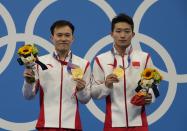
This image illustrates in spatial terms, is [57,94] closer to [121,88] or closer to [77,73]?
[77,73]

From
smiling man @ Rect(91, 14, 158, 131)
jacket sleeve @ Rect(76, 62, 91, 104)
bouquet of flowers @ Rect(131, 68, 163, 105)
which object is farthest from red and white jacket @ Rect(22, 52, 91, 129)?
bouquet of flowers @ Rect(131, 68, 163, 105)

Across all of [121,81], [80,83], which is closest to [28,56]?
[80,83]

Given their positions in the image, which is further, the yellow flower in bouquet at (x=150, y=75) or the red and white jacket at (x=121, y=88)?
the red and white jacket at (x=121, y=88)

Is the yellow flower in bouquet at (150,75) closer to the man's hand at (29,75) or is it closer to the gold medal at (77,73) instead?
the gold medal at (77,73)

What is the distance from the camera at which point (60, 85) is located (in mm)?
3076

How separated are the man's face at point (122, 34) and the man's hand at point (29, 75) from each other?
64cm

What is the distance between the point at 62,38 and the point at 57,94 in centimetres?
38

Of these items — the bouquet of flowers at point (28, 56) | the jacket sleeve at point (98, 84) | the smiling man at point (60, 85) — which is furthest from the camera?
the jacket sleeve at point (98, 84)

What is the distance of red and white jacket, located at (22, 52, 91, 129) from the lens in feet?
9.90

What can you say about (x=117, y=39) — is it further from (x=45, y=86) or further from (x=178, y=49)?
(x=178, y=49)

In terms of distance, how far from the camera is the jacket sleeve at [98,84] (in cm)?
311

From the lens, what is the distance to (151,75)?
2961mm

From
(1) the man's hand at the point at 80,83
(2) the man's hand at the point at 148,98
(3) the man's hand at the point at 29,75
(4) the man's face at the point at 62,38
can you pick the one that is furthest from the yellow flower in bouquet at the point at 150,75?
(3) the man's hand at the point at 29,75

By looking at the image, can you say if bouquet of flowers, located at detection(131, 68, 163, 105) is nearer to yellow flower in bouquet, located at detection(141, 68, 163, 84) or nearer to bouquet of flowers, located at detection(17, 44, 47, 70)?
yellow flower in bouquet, located at detection(141, 68, 163, 84)
